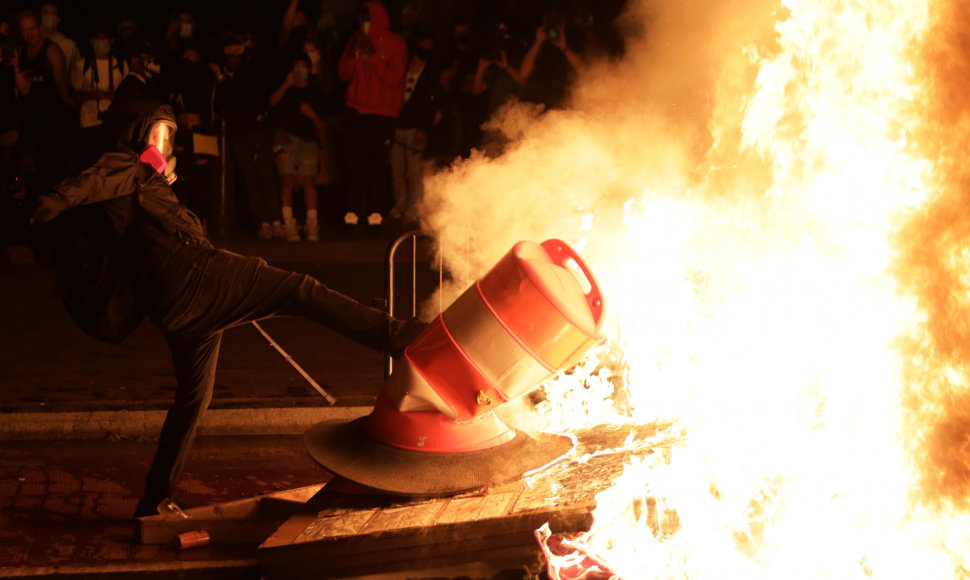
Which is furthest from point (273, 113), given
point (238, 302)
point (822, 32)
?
point (822, 32)

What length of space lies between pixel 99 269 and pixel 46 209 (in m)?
0.51

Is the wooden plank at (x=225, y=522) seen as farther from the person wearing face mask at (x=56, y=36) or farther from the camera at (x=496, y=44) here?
the person wearing face mask at (x=56, y=36)

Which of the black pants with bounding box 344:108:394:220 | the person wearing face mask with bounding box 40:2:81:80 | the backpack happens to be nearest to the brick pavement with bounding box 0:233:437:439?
the backpack

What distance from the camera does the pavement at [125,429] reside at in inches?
209

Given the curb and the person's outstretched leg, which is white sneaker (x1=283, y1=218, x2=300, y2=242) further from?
the person's outstretched leg

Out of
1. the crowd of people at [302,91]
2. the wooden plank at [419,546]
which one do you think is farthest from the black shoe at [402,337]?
the crowd of people at [302,91]

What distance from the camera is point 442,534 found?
445cm

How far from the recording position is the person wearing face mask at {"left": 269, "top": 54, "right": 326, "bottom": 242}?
1243cm

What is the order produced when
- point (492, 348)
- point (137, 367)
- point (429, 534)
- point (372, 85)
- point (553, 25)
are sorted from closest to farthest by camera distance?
point (429, 534), point (492, 348), point (137, 367), point (553, 25), point (372, 85)

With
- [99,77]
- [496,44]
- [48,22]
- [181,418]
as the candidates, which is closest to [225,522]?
[181,418]

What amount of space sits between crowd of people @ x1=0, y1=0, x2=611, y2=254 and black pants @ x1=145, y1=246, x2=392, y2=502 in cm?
617

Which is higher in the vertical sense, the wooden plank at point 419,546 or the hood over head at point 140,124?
the hood over head at point 140,124

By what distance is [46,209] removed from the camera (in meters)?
4.79

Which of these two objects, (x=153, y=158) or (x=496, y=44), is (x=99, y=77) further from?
(x=153, y=158)
